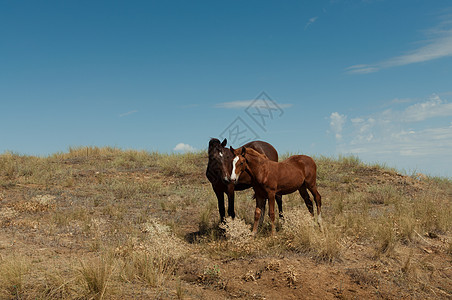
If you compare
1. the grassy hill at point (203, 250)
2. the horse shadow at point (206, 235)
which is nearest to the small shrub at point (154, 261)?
the grassy hill at point (203, 250)

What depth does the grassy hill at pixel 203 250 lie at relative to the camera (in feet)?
18.0

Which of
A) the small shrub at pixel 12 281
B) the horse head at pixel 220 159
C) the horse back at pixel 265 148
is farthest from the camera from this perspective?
the horse back at pixel 265 148

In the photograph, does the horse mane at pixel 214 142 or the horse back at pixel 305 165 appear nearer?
the horse mane at pixel 214 142

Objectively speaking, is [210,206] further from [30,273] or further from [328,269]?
[30,273]

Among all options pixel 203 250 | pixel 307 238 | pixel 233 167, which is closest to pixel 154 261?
pixel 203 250

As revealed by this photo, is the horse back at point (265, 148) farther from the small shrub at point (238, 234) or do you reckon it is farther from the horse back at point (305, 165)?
the small shrub at point (238, 234)

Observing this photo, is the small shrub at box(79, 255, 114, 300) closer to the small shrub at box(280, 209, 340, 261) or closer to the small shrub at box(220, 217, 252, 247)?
the small shrub at box(220, 217, 252, 247)

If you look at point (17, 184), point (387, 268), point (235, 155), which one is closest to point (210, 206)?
point (235, 155)

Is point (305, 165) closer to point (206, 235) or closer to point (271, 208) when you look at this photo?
point (271, 208)

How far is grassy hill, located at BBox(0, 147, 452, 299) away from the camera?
5488mm

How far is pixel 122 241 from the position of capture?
8.35 m

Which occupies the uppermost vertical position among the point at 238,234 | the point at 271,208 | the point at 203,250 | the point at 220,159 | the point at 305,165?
the point at 220,159

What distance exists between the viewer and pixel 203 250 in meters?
7.51

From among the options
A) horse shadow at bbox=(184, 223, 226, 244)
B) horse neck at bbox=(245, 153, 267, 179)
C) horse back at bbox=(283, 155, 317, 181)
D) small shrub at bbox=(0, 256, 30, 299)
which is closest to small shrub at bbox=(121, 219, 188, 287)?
horse shadow at bbox=(184, 223, 226, 244)
